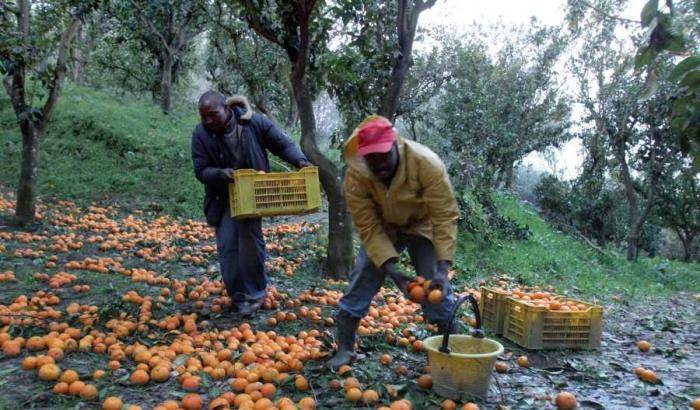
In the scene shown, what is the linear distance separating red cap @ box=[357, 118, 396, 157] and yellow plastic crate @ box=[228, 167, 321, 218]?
1302 millimetres

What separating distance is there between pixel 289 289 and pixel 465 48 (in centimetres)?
Result: 1565

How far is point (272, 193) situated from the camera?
4289mm

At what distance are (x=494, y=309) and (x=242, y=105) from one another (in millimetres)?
2765

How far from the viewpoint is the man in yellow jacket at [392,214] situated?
10.4 ft

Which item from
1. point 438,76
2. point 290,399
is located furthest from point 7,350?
point 438,76

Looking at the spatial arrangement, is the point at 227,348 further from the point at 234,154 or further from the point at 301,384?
the point at 234,154

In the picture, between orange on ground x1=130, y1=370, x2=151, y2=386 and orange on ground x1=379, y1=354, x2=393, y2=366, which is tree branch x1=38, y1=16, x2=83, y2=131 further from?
orange on ground x1=379, y1=354, x2=393, y2=366

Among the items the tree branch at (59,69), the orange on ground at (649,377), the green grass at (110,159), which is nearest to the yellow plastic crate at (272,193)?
the orange on ground at (649,377)

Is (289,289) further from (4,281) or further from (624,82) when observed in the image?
(624,82)

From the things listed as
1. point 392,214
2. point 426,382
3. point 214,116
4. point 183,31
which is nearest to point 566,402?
point 426,382

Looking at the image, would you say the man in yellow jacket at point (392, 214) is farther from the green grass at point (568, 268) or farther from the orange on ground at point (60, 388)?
the green grass at point (568, 268)

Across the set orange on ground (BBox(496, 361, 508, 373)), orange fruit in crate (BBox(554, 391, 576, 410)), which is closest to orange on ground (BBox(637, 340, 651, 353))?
orange on ground (BBox(496, 361, 508, 373))

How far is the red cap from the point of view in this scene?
9.98 feet

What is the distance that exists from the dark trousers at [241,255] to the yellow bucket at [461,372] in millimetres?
1900
